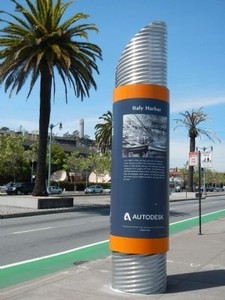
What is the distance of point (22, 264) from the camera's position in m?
10.5

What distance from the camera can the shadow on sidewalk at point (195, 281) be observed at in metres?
7.52

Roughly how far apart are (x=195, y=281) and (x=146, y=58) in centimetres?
374

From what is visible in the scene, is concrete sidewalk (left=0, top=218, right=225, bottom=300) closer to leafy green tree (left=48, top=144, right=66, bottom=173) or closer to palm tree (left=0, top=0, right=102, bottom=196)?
palm tree (left=0, top=0, right=102, bottom=196)

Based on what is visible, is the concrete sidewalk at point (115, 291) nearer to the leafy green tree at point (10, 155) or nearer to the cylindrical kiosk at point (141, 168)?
the cylindrical kiosk at point (141, 168)

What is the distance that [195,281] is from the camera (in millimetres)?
8078

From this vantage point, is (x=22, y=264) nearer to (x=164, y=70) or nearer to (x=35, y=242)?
(x=35, y=242)

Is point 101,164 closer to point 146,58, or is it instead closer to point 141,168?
point 146,58

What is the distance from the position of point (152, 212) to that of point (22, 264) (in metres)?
4.46

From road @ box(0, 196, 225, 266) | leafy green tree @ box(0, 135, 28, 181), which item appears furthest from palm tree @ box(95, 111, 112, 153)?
road @ box(0, 196, 225, 266)

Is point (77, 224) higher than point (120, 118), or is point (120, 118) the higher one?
point (120, 118)

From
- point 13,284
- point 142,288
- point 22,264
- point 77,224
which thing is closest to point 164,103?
point 142,288

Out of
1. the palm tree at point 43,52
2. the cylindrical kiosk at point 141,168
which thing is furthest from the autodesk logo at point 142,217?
the palm tree at point 43,52

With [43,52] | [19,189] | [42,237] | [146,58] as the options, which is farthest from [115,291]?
[19,189]

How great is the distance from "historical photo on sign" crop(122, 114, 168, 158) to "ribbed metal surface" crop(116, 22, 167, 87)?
610mm
